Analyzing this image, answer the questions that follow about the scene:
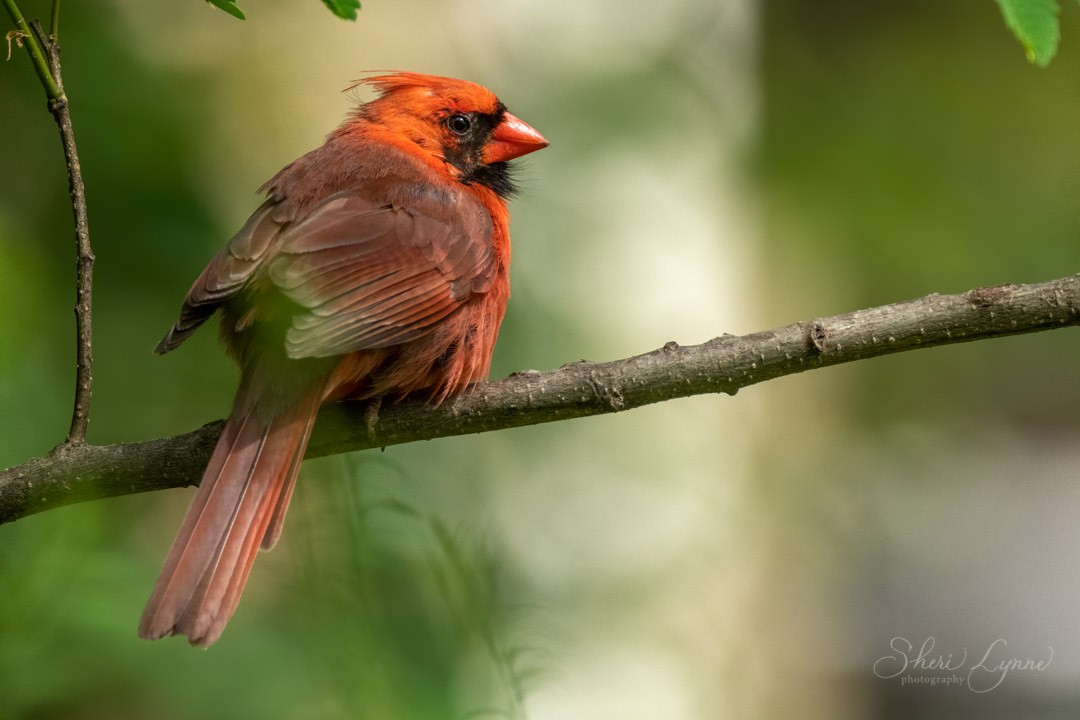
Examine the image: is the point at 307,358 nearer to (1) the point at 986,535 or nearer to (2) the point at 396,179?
(2) the point at 396,179

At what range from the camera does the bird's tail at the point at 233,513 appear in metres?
2.31

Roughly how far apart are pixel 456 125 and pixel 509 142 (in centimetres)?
17

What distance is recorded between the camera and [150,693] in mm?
2428

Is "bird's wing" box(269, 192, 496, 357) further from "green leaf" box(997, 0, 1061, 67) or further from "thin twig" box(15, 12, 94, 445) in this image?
"green leaf" box(997, 0, 1061, 67)

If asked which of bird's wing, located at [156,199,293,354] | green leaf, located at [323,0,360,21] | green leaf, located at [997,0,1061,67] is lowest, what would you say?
green leaf, located at [997,0,1061,67]

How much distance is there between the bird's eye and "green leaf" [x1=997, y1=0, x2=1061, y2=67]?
7.52ft

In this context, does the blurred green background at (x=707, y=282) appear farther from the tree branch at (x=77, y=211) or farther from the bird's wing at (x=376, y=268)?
the tree branch at (x=77, y=211)

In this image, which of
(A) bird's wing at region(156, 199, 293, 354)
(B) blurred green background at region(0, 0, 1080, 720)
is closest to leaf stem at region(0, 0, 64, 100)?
(A) bird's wing at region(156, 199, 293, 354)

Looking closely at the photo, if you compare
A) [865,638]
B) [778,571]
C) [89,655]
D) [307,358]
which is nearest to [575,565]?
[778,571]

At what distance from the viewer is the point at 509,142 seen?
3.75 metres

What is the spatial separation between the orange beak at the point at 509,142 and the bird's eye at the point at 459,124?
0.26ft

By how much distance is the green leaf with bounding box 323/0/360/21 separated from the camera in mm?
1701

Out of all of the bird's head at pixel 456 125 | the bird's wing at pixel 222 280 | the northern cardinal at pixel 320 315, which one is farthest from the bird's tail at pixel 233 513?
the bird's head at pixel 456 125

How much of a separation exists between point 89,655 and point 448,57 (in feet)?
12.7
